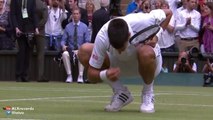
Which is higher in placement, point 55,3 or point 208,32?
point 55,3

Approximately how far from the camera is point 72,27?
1967 centimetres

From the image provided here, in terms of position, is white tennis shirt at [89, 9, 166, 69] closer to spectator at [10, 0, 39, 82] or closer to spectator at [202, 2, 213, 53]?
spectator at [202, 2, 213, 53]

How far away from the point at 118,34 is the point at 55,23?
1169cm

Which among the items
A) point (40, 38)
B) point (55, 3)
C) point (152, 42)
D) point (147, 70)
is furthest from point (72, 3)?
point (147, 70)

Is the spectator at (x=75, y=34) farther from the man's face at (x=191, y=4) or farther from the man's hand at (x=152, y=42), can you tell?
the man's hand at (x=152, y=42)

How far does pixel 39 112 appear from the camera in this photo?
29.8 feet

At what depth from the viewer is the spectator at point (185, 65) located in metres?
18.7

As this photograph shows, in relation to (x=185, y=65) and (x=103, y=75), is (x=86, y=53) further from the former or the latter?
(x=185, y=65)

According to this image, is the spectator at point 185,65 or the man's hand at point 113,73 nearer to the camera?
the man's hand at point 113,73

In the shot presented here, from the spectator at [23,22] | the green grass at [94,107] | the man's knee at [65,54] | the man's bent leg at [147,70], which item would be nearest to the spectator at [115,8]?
the man's knee at [65,54]

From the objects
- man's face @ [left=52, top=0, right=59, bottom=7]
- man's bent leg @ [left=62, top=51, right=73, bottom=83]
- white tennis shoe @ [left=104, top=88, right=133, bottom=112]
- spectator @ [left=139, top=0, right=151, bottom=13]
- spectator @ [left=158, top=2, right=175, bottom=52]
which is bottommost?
man's bent leg @ [left=62, top=51, right=73, bottom=83]

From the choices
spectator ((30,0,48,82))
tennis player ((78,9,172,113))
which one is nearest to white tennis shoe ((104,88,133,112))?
tennis player ((78,9,172,113))

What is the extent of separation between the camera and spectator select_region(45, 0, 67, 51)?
20250 millimetres
